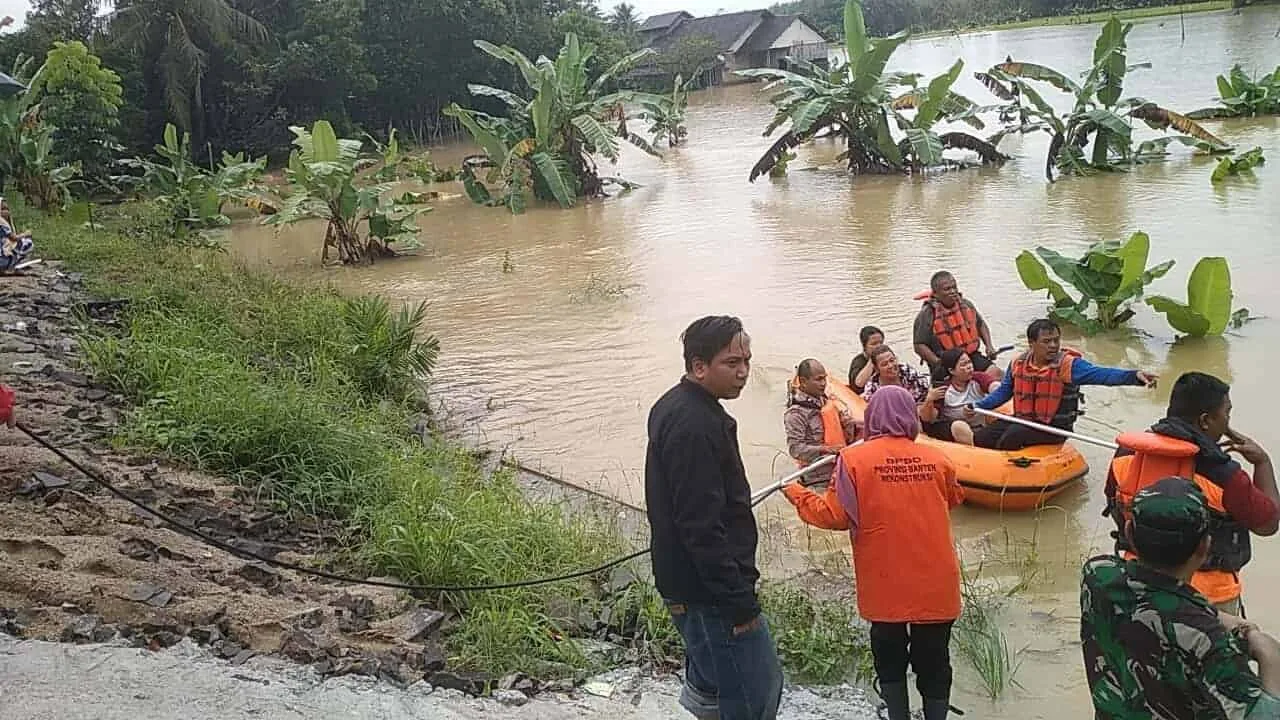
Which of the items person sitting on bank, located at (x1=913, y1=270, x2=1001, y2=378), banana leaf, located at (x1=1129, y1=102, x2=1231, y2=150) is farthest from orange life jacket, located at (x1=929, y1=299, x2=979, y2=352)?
banana leaf, located at (x1=1129, y1=102, x2=1231, y2=150)

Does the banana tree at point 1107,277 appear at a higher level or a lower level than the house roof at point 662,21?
lower

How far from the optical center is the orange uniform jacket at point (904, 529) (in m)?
3.57

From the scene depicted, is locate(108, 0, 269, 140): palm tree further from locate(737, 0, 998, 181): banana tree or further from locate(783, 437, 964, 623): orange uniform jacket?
locate(783, 437, 964, 623): orange uniform jacket

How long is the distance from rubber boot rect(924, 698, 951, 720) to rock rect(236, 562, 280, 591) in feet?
8.76

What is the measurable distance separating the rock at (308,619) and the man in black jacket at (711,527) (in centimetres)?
176

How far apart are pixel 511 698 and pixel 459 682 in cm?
21

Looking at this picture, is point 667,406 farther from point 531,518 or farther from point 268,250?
point 268,250

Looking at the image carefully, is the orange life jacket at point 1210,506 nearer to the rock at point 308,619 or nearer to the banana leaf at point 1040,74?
the rock at point 308,619

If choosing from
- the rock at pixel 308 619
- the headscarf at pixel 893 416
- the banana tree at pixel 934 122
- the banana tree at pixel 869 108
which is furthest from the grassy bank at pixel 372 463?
the banana tree at pixel 934 122

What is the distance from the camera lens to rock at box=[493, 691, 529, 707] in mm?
3930

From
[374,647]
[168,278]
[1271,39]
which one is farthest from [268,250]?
[1271,39]

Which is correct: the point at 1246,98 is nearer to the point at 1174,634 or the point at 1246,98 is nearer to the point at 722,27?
the point at 1174,634

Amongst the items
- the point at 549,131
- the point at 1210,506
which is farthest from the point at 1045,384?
the point at 549,131

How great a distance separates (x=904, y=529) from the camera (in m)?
3.57
